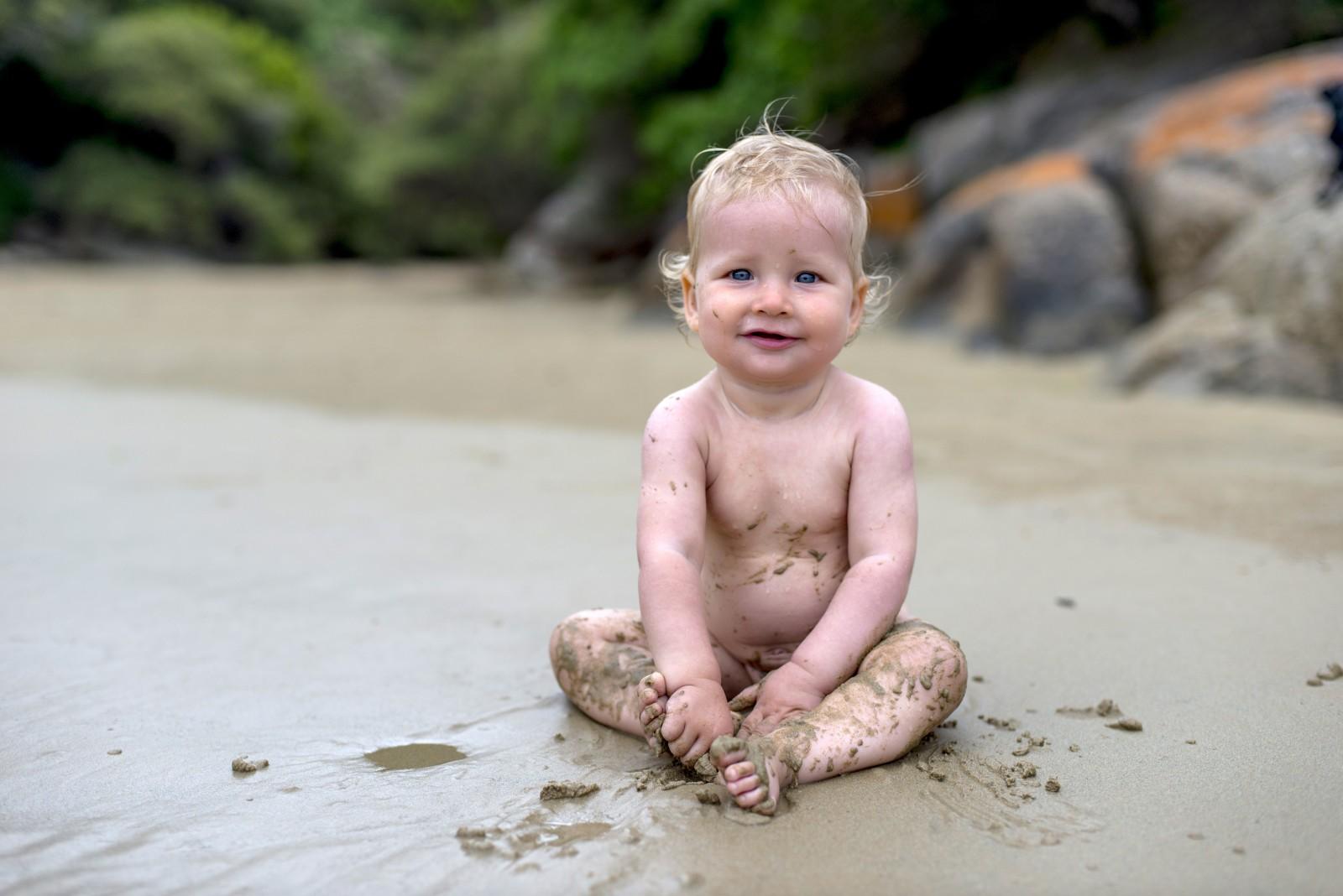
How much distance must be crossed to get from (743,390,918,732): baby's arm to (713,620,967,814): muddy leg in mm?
42

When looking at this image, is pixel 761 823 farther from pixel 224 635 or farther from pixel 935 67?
pixel 935 67

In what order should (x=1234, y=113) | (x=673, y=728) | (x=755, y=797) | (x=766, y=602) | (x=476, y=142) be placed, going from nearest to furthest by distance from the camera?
(x=755, y=797) → (x=673, y=728) → (x=766, y=602) → (x=1234, y=113) → (x=476, y=142)

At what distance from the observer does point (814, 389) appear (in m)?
2.04

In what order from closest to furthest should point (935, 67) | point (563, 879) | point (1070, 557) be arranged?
point (563, 879) → point (1070, 557) → point (935, 67)

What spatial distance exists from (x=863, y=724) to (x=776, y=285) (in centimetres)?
70

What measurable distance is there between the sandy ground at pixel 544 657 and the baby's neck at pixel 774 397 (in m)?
0.58

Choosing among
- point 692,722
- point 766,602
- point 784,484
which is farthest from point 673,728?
point 784,484

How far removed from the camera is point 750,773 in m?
1.60

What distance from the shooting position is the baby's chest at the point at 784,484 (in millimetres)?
2014

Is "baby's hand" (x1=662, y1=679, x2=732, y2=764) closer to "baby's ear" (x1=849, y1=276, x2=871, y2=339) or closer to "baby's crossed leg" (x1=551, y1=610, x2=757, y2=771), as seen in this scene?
"baby's crossed leg" (x1=551, y1=610, x2=757, y2=771)

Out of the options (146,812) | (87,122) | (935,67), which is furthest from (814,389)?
(87,122)

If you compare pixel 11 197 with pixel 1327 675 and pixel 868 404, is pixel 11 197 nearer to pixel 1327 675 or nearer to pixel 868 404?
pixel 868 404

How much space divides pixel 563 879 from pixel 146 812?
0.62 m

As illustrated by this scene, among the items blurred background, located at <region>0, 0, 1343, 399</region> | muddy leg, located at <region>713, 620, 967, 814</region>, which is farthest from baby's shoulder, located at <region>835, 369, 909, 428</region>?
blurred background, located at <region>0, 0, 1343, 399</region>
